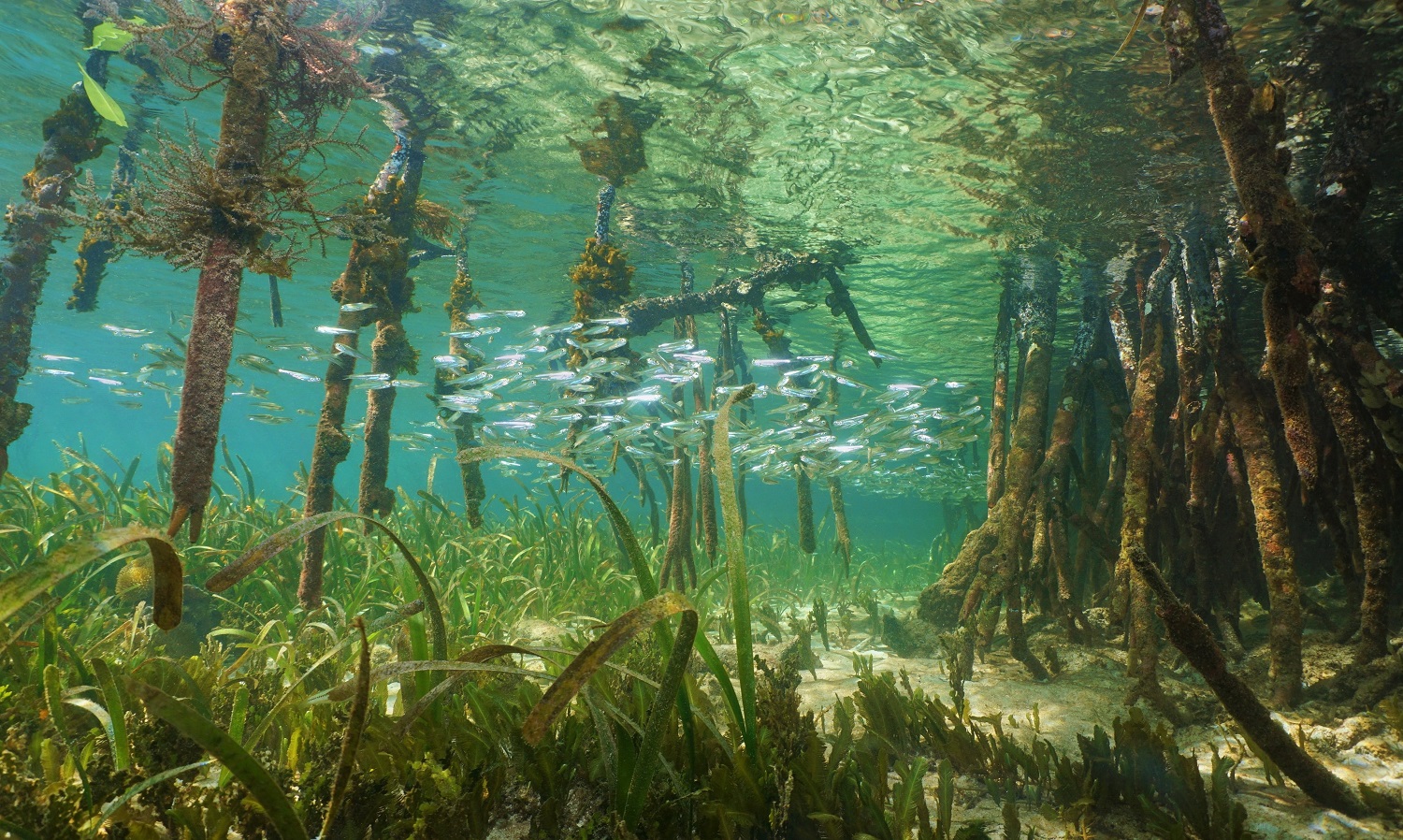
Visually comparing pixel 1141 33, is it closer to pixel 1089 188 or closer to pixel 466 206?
pixel 1089 188

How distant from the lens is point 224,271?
3229 mm

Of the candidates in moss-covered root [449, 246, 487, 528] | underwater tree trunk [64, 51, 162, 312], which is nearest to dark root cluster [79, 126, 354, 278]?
underwater tree trunk [64, 51, 162, 312]

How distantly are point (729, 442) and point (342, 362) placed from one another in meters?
4.99

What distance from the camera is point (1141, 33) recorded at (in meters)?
6.03

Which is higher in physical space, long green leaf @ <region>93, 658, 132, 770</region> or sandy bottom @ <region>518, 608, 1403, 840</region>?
long green leaf @ <region>93, 658, 132, 770</region>

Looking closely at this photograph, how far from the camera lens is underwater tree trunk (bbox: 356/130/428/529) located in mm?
6129

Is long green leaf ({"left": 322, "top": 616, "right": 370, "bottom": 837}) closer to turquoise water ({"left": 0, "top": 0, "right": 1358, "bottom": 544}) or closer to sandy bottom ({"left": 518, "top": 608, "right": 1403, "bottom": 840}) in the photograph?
sandy bottom ({"left": 518, "top": 608, "right": 1403, "bottom": 840})

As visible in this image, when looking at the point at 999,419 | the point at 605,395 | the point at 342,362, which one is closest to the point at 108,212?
the point at 342,362

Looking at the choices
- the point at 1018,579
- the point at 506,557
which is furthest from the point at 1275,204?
the point at 506,557

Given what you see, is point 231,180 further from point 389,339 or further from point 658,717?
point 658,717

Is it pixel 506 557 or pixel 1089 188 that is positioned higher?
pixel 1089 188

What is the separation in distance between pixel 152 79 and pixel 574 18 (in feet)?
24.3

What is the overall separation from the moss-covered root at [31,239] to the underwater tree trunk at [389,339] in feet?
9.07

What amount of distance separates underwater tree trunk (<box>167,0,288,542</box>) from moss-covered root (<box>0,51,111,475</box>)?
11.5 feet
